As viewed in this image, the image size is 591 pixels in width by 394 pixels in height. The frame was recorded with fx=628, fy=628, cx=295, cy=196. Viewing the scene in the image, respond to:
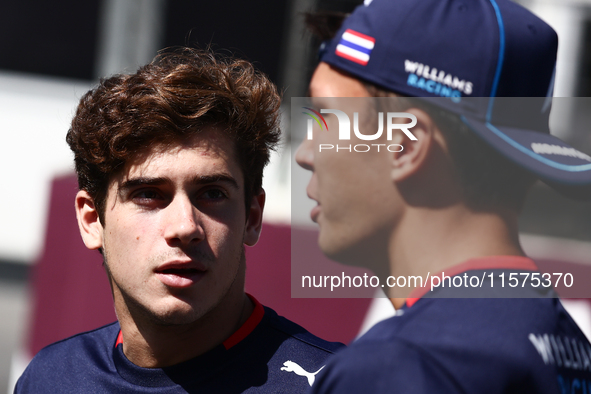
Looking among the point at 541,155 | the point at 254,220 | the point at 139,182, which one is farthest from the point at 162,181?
the point at 541,155

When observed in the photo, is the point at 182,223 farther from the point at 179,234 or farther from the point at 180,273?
the point at 180,273

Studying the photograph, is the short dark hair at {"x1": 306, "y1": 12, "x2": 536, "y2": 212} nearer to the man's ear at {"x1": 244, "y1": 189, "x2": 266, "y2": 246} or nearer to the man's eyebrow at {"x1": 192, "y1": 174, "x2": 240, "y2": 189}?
the man's eyebrow at {"x1": 192, "y1": 174, "x2": 240, "y2": 189}

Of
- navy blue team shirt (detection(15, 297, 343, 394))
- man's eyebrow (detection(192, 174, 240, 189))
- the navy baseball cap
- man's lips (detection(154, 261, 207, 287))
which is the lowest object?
navy blue team shirt (detection(15, 297, 343, 394))

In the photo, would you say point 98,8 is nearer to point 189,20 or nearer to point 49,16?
point 49,16

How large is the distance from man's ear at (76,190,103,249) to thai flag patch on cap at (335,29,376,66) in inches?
51.5

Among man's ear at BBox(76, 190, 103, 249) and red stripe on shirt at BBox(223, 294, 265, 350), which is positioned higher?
man's ear at BBox(76, 190, 103, 249)

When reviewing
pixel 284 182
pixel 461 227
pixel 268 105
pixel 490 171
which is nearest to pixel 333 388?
pixel 461 227

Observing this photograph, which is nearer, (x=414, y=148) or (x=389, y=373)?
(x=389, y=373)

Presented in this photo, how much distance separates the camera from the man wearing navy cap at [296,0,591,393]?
114 cm

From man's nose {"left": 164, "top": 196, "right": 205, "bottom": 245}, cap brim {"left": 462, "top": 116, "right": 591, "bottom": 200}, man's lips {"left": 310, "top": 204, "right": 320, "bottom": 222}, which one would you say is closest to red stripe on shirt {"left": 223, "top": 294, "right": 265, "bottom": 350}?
man's nose {"left": 164, "top": 196, "right": 205, "bottom": 245}

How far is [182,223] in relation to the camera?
1866mm

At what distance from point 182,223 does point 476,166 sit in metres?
Answer: 0.97

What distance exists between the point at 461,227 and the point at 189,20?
24.7 ft

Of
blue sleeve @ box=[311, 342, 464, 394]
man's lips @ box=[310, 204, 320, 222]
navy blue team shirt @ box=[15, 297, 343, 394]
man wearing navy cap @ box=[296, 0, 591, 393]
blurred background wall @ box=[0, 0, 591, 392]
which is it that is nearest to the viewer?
blue sleeve @ box=[311, 342, 464, 394]
